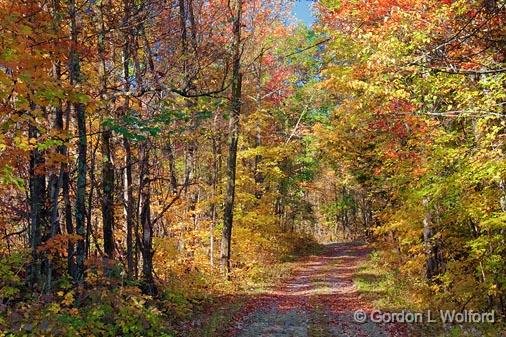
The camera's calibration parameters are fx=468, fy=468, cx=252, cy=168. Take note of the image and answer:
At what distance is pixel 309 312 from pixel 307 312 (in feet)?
0.19

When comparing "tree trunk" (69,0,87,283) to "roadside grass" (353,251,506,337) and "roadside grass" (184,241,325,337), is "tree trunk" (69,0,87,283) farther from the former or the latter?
"roadside grass" (353,251,506,337)

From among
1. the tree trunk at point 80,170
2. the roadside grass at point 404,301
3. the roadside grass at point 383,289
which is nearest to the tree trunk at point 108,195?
the tree trunk at point 80,170

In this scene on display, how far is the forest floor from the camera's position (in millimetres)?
10859

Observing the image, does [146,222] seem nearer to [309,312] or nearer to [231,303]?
[231,303]

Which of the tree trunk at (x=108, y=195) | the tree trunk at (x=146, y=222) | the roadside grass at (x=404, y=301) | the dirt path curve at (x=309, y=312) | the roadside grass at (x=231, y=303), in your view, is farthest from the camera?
the tree trunk at (x=146, y=222)

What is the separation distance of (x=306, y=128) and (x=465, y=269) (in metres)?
17.9

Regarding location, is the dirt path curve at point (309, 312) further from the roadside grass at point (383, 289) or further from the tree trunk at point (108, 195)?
the tree trunk at point (108, 195)

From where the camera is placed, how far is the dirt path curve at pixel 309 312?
10.9m

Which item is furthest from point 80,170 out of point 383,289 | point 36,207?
point 383,289

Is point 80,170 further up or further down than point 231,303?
further up

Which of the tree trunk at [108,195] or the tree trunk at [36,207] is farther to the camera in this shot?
the tree trunk at [108,195]

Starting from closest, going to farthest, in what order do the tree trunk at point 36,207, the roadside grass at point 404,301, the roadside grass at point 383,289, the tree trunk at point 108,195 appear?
the tree trunk at point 36,207
the roadside grass at point 404,301
the tree trunk at point 108,195
the roadside grass at point 383,289

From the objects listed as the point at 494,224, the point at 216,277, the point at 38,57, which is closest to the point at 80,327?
the point at 38,57

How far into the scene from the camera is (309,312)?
13.5m
